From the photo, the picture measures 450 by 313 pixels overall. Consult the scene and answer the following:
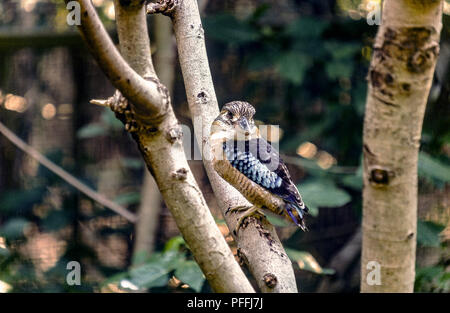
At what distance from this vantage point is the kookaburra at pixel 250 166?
5.54 ft

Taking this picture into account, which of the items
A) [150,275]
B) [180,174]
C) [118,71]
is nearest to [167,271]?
[150,275]

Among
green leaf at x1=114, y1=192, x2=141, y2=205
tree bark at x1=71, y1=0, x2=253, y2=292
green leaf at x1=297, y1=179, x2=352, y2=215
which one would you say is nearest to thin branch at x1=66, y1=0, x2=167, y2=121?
tree bark at x1=71, y1=0, x2=253, y2=292

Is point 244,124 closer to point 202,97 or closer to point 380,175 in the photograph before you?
point 202,97

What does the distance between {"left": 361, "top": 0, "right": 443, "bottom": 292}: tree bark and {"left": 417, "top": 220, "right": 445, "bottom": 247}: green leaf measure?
46.8 inches

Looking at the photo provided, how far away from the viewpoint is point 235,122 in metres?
1.81

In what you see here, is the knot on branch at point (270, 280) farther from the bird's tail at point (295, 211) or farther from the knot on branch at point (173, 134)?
the bird's tail at point (295, 211)

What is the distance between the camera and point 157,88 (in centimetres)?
98

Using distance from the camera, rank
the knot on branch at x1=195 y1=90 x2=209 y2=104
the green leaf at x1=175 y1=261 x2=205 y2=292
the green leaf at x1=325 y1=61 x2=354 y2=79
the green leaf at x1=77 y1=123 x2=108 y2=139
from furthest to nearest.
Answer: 1. the green leaf at x1=77 y1=123 x2=108 y2=139
2. the green leaf at x1=325 y1=61 x2=354 y2=79
3. the green leaf at x1=175 y1=261 x2=205 y2=292
4. the knot on branch at x1=195 y1=90 x2=209 y2=104

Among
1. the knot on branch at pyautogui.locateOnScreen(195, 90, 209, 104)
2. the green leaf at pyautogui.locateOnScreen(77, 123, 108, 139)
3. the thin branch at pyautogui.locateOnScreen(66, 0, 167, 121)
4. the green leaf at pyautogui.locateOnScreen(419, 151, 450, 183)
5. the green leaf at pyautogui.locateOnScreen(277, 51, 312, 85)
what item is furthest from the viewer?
the green leaf at pyautogui.locateOnScreen(77, 123, 108, 139)

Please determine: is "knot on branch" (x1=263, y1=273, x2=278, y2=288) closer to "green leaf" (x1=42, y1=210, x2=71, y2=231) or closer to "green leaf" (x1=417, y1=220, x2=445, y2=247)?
"green leaf" (x1=417, y1=220, x2=445, y2=247)

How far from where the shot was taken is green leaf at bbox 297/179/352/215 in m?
2.01

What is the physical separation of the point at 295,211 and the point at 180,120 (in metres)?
1.36

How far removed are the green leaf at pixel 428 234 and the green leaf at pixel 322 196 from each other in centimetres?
33
